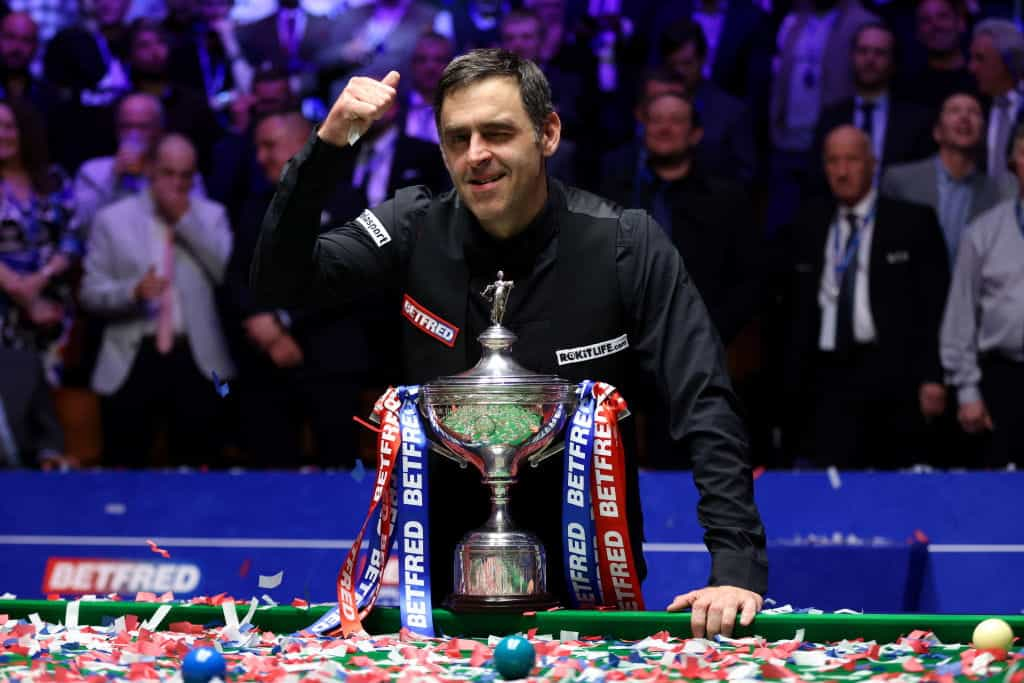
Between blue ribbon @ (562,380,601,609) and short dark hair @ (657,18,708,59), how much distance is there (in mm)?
4696

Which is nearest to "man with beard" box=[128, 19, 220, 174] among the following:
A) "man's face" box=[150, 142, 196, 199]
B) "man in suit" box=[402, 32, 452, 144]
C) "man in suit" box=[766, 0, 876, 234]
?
"man's face" box=[150, 142, 196, 199]

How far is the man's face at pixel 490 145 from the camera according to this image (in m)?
2.81

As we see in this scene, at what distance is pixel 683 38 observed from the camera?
23.5 feet

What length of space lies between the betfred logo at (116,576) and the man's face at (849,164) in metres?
3.41

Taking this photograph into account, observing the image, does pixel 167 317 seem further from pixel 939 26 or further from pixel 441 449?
pixel 441 449

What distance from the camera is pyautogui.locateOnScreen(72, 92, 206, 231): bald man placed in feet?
25.6

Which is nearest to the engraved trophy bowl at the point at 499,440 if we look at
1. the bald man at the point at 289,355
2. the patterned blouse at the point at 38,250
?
the bald man at the point at 289,355

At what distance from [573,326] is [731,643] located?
80 centimetres

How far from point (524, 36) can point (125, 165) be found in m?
2.34

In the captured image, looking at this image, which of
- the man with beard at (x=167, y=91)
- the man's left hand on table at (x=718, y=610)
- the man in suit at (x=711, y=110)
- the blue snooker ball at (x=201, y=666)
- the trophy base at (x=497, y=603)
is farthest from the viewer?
the man with beard at (x=167, y=91)

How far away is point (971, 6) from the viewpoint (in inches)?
281

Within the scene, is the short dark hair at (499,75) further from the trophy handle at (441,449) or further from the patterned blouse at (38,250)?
the patterned blouse at (38,250)

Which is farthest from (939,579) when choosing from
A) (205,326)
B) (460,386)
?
(205,326)

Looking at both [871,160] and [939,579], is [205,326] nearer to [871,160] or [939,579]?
[871,160]
